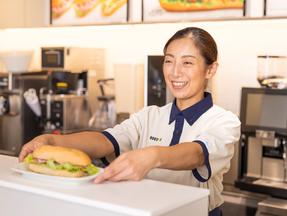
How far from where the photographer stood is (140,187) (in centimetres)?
120

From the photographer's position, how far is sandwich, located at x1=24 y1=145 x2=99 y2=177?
1.25m

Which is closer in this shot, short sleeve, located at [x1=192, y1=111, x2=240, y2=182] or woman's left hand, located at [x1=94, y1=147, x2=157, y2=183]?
woman's left hand, located at [x1=94, y1=147, x2=157, y2=183]

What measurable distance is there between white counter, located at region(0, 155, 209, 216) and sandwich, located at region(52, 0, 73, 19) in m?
2.44

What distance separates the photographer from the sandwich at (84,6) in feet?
11.3

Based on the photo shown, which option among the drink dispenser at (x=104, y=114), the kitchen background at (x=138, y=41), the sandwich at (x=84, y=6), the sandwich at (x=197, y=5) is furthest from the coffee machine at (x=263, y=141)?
the sandwich at (x=84, y=6)

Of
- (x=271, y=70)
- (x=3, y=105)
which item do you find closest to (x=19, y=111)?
(x=3, y=105)

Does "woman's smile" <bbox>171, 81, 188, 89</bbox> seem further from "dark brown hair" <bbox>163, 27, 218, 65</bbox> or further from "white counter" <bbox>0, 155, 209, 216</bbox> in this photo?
"white counter" <bbox>0, 155, 209, 216</bbox>

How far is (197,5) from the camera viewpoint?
2932mm

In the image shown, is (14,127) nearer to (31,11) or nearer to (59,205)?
(31,11)

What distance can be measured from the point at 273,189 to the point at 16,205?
1.43 metres

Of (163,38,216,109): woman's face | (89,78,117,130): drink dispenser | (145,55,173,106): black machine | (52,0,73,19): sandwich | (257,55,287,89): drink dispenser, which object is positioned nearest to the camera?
(163,38,216,109): woman's face

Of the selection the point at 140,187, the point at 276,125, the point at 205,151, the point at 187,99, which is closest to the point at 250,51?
the point at 276,125

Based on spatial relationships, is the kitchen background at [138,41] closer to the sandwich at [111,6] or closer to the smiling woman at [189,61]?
the sandwich at [111,6]

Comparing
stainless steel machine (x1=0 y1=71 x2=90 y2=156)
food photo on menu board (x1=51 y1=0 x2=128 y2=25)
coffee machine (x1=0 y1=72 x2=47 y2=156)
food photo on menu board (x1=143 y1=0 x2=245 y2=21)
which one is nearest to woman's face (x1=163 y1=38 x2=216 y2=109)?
food photo on menu board (x1=143 y1=0 x2=245 y2=21)
